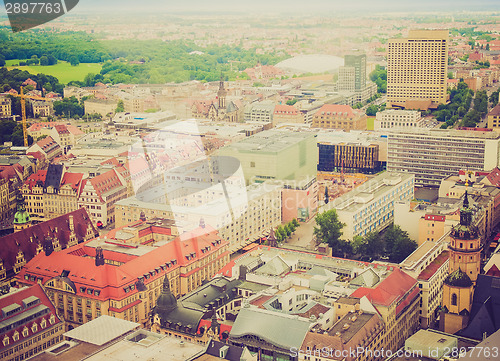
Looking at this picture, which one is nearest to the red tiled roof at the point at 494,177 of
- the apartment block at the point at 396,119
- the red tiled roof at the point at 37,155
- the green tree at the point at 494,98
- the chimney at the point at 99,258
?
the apartment block at the point at 396,119

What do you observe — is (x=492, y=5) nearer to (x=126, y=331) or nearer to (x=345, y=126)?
(x=345, y=126)

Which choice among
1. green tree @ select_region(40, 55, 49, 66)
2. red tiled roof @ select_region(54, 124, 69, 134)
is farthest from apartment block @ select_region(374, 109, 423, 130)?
green tree @ select_region(40, 55, 49, 66)

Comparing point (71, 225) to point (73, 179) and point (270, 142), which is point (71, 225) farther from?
point (270, 142)

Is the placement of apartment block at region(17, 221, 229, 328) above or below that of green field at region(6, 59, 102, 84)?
below

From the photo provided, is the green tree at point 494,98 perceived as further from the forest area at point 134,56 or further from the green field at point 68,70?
the green field at point 68,70

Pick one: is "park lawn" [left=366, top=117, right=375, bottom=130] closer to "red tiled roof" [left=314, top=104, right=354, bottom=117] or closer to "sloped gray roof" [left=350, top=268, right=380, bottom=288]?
"red tiled roof" [left=314, top=104, right=354, bottom=117]

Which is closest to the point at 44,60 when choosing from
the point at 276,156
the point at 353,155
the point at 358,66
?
the point at 276,156
